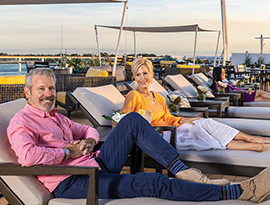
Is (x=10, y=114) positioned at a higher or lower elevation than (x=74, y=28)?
lower

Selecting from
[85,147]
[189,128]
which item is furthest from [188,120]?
[85,147]

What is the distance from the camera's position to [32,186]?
186 centimetres

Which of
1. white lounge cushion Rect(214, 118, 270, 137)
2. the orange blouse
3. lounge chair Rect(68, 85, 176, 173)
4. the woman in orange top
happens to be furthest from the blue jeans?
white lounge cushion Rect(214, 118, 270, 137)

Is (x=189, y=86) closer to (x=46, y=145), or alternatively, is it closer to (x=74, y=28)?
(x=46, y=145)

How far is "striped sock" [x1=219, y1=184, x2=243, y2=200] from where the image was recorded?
6.04ft

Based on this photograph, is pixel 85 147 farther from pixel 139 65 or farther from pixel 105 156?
pixel 139 65

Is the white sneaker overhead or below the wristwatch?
below

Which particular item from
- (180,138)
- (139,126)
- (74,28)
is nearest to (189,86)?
(180,138)

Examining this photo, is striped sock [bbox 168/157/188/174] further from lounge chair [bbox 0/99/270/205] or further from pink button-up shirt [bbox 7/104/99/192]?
pink button-up shirt [bbox 7/104/99/192]

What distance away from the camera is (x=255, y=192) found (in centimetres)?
177

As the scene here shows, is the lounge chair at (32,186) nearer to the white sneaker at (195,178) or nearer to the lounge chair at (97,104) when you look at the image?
the white sneaker at (195,178)

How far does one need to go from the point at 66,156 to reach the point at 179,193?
617 mm

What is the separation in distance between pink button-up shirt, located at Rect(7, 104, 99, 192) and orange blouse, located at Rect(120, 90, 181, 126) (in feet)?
2.82

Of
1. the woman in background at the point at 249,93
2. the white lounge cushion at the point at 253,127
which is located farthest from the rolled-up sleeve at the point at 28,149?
the woman in background at the point at 249,93
